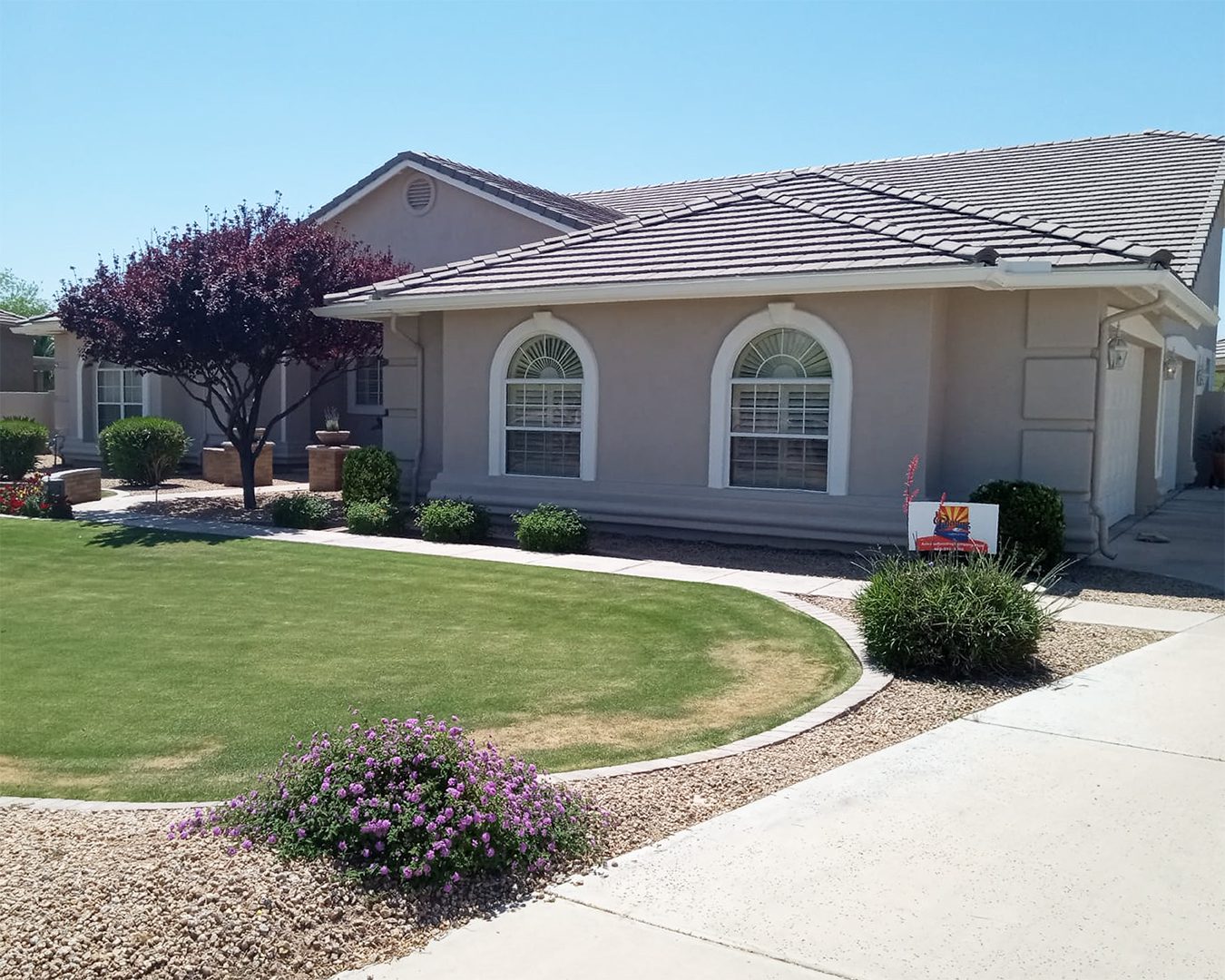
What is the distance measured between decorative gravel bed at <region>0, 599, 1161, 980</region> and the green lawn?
0.72m

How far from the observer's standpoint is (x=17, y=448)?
71.5ft

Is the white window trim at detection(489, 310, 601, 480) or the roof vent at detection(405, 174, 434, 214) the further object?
the roof vent at detection(405, 174, 434, 214)

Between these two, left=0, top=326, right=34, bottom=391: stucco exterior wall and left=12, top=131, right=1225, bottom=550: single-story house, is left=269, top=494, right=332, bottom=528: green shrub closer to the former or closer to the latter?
left=12, top=131, right=1225, bottom=550: single-story house

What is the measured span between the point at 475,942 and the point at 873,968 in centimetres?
135

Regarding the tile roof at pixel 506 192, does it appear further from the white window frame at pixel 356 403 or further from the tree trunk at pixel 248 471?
the tree trunk at pixel 248 471

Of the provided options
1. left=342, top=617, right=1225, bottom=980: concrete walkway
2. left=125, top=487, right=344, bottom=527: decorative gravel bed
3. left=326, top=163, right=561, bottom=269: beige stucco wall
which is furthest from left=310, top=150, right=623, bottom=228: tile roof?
left=342, top=617, right=1225, bottom=980: concrete walkway

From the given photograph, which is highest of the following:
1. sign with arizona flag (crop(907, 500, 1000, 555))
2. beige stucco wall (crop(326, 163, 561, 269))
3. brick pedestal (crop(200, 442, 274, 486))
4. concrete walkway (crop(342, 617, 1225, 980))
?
beige stucco wall (crop(326, 163, 561, 269))

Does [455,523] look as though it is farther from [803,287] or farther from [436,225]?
[436,225]

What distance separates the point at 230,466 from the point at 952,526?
51.2 feet

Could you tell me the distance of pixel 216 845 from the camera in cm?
455

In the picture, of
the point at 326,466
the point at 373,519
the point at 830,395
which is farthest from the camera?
the point at 326,466

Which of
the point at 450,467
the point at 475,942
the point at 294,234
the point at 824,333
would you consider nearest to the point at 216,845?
the point at 475,942

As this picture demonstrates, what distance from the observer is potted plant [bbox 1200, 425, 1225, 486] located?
74.5 ft

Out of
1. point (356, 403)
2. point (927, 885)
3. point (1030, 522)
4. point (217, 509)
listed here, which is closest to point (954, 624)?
point (927, 885)
